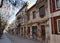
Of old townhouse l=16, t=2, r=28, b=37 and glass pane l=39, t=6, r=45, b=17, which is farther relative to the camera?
old townhouse l=16, t=2, r=28, b=37

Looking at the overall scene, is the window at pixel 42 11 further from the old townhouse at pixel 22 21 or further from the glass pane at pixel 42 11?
the old townhouse at pixel 22 21

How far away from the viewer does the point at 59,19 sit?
17281 millimetres

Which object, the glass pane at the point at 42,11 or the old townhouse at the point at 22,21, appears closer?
the glass pane at the point at 42,11

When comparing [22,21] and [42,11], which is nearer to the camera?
[42,11]

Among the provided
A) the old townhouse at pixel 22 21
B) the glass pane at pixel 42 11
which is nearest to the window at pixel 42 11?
the glass pane at pixel 42 11

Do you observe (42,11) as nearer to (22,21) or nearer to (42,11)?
(42,11)

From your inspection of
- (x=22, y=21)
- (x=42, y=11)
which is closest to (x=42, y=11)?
(x=42, y=11)

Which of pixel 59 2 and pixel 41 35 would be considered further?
pixel 41 35

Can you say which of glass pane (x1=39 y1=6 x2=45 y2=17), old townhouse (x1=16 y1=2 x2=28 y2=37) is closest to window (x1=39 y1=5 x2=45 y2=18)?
glass pane (x1=39 y1=6 x2=45 y2=17)

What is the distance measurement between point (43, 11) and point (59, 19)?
7.17m

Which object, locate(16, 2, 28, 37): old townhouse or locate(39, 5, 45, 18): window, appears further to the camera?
locate(16, 2, 28, 37): old townhouse

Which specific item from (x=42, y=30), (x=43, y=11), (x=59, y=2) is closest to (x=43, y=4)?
(x=43, y=11)

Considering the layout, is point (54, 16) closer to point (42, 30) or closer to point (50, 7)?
point (50, 7)

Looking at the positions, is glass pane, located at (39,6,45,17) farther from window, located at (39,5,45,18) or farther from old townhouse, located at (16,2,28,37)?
old townhouse, located at (16,2,28,37)
